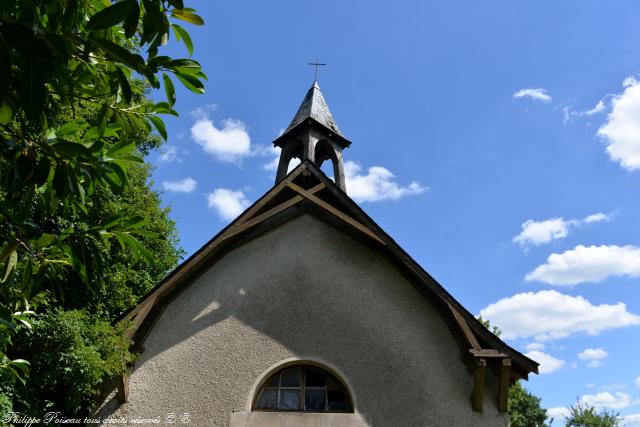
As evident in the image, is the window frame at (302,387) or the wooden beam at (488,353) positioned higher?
the wooden beam at (488,353)

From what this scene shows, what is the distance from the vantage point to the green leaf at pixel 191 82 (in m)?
2.41

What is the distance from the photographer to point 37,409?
21.4 feet

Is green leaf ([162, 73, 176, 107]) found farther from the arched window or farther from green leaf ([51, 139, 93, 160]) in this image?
the arched window

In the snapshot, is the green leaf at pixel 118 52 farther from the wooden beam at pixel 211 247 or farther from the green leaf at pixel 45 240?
the wooden beam at pixel 211 247

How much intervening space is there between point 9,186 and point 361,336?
6.47m

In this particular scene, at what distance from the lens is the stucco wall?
288 inches

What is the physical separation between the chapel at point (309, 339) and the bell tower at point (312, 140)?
2.86 m

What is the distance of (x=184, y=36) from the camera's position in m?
2.47

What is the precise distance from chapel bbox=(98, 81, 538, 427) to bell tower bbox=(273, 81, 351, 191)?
2856 millimetres

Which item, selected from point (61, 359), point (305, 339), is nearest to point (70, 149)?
point (61, 359)

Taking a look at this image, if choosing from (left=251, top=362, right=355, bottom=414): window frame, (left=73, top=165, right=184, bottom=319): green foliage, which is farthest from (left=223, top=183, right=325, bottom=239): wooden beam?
(left=251, top=362, right=355, bottom=414): window frame

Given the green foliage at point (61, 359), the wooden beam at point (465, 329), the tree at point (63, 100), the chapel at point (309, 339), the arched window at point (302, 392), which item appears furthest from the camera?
the arched window at point (302, 392)

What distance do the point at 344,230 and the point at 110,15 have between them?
24.3 ft

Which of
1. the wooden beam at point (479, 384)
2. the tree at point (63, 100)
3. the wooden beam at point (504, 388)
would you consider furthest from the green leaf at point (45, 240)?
the wooden beam at point (504, 388)
